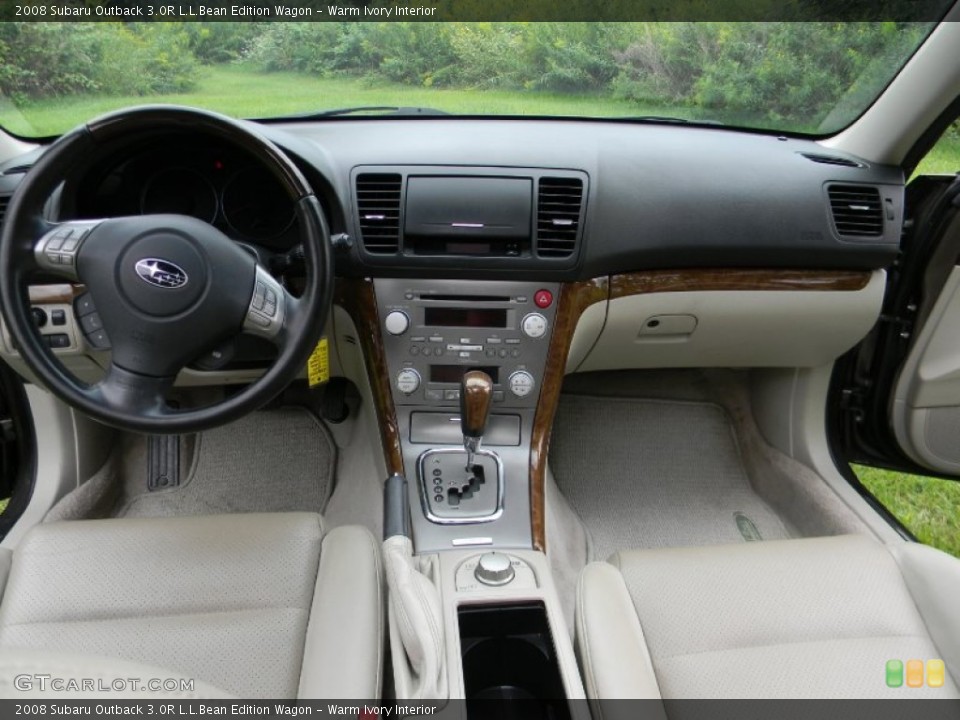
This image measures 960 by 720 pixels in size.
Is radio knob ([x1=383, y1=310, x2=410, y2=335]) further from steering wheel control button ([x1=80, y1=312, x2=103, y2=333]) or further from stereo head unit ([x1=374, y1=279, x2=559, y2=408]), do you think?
steering wheel control button ([x1=80, y1=312, x2=103, y2=333])

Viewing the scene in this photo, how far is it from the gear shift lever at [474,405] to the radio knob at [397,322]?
20cm

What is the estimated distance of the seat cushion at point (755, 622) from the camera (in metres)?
1.23

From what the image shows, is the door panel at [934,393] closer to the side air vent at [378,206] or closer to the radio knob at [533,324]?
the radio knob at [533,324]

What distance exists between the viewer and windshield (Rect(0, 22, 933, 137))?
5.71 ft

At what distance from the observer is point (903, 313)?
6.63ft

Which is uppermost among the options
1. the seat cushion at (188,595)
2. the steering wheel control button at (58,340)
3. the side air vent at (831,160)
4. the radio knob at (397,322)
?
the side air vent at (831,160)

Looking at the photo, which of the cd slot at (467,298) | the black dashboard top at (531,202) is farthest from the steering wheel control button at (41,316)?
the cd slot at (467,298)

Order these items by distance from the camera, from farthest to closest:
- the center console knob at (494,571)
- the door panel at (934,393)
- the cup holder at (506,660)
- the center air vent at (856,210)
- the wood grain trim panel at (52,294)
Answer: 1. the door panel at (934,393)
2. the center air vent at (856,210)
3. the wood grain trim panel at (52,294)
4. the center console knob at (494,571)
5. the cup holder at (506,660)

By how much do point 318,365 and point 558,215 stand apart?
2.13 ft

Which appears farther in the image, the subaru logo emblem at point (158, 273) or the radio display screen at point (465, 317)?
the radio display screen at point (465, 317)

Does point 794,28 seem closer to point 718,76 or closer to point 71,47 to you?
point 718,76

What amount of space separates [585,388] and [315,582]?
56.3 inches

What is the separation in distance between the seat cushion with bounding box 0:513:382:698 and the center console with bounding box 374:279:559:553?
0.34 m

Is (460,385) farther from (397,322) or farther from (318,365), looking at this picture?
(318,365)
